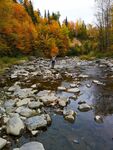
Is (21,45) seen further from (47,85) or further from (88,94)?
(88,94)

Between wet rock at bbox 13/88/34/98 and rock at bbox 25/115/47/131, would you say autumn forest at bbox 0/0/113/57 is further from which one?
rock at bbox 25/115/47/131

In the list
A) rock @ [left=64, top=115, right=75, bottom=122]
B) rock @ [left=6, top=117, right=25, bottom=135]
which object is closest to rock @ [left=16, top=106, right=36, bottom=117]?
rock @ [left=6, top=117, right=25, bottom=135]

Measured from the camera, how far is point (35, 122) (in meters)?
7.71

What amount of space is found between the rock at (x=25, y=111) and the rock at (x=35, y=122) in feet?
1.57

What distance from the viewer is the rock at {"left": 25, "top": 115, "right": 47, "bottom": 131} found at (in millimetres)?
7480

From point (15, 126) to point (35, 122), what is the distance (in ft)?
2.33

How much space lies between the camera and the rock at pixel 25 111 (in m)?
8.51

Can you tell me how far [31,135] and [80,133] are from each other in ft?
4.79

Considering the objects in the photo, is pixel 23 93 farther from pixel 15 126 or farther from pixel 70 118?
pixel 15 126

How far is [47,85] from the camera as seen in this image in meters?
14.4

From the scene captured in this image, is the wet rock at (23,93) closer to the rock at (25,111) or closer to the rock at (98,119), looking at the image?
the rock at (25,111)

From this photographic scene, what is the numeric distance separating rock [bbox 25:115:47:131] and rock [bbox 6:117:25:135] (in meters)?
0.24

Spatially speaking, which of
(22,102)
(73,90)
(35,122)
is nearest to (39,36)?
(73,90)

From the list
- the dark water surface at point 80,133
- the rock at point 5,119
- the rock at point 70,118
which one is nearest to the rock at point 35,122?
the dark water surface at point 80,133
